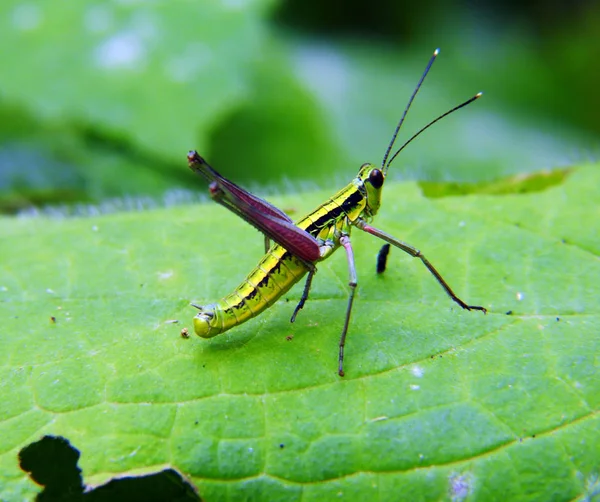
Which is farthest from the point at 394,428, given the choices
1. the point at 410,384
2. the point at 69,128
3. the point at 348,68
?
the point at 348,68

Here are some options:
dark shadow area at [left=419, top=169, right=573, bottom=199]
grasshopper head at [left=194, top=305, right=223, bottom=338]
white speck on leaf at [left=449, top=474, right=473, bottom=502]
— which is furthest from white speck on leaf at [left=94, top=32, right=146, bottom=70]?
white speck on leaf at [left=449, top=474, right=473, bottom=502]

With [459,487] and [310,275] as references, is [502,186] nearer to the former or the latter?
[310,275]

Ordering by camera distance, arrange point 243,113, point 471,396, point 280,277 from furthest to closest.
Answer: point 243,113, point 280,277, point 471,396

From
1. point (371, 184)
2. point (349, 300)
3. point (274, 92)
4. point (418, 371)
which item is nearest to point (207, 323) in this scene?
point (349, 300)

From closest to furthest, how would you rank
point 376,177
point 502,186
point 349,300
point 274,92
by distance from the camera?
point 349,300 → point 376,177 → point 502,186 → point 274,92

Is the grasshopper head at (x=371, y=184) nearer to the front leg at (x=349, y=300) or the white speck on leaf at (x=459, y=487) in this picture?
the front leg at (x=349, y=300)

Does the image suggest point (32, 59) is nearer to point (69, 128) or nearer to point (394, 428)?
point (69, 128)
